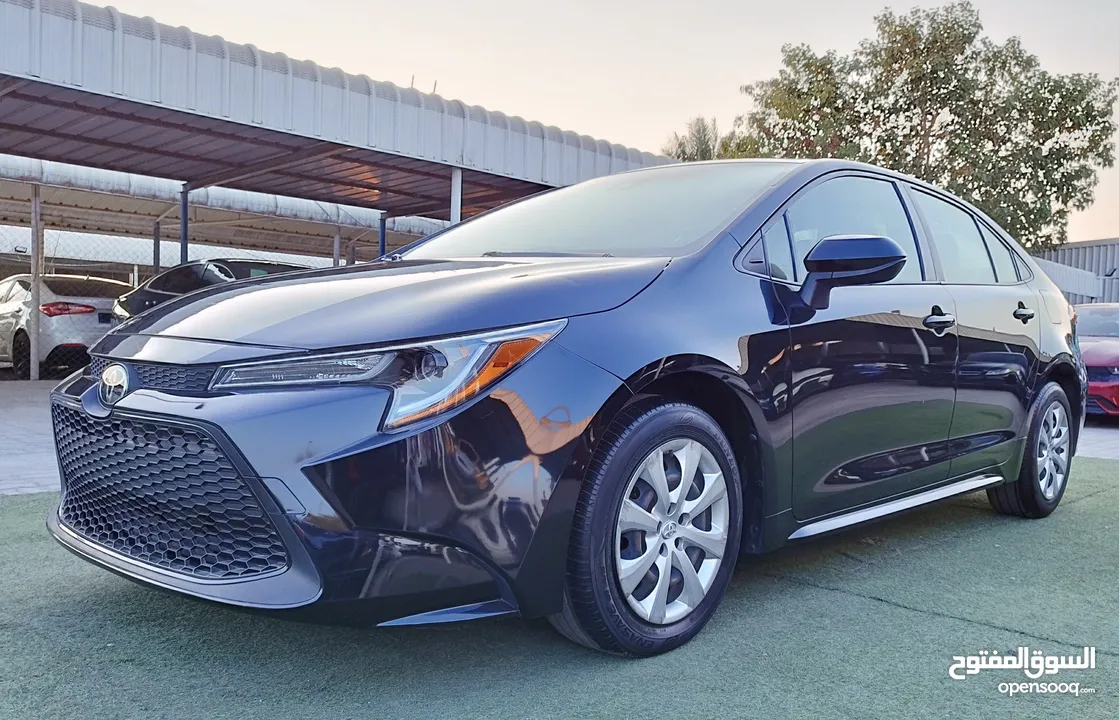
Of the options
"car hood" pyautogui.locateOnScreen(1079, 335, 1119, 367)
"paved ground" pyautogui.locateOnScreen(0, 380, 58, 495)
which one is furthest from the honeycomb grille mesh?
"car hood" pyautogui.locateOnScreen(1079, 335, 1119, 367)

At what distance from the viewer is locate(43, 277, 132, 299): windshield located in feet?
33.4

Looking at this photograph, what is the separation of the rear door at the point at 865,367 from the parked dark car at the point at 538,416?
0.5 inches

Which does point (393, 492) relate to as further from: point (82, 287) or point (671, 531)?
point (82, 287)

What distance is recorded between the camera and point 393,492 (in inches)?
76.9

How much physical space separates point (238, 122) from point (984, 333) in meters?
6.78

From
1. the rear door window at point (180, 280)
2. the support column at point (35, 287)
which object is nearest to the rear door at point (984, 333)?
the rear door window at point (180, 280)

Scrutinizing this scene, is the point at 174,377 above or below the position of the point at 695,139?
below

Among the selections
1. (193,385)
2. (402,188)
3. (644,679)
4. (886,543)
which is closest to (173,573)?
(193,385)

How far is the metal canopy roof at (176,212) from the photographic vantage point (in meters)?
13.0

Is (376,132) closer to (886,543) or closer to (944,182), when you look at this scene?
(886,543)

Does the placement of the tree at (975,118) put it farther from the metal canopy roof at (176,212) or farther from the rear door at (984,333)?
the rear door at (984,333)

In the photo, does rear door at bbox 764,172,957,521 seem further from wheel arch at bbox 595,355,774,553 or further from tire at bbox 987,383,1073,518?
tire at bbox 987,383,1073,518

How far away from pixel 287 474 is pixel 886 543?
8.59ft

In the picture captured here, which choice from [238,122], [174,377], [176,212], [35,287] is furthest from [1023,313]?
[176,212]
